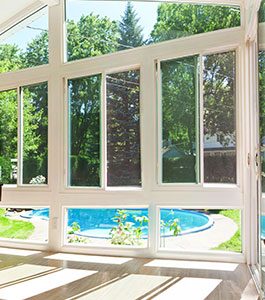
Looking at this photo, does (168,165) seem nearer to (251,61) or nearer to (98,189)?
(98,189)

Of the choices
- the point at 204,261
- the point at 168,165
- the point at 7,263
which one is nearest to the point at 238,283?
the point at 204,261

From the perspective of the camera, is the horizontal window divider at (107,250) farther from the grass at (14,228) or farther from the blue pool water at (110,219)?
the grass at (14,228)

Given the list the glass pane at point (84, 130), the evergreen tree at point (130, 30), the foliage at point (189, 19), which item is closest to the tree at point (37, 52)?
the glass pane at point (84, 130)

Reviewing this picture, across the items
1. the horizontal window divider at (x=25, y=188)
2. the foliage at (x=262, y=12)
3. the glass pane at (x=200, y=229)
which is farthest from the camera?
the horizontal window divider at (x=25, y=188)

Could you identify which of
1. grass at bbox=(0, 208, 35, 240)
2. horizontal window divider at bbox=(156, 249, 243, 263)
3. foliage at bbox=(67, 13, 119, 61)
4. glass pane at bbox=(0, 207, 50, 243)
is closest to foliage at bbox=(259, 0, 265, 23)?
foliage at bbox=(67, 13, 119, 61)

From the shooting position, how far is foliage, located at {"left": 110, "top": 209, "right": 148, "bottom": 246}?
166 inches

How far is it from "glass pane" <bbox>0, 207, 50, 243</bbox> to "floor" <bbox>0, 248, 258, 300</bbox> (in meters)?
0.55

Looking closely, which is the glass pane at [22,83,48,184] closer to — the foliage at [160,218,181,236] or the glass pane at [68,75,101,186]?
the glass pane at [68,75,101,186]

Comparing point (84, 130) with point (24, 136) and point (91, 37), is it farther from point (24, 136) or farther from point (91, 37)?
point (91, 37)

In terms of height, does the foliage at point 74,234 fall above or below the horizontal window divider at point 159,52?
below

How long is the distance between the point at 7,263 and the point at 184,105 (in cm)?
270

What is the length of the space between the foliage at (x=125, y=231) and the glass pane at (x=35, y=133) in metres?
1.14

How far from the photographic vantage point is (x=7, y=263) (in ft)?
12.7

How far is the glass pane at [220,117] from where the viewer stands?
3.80 metres
